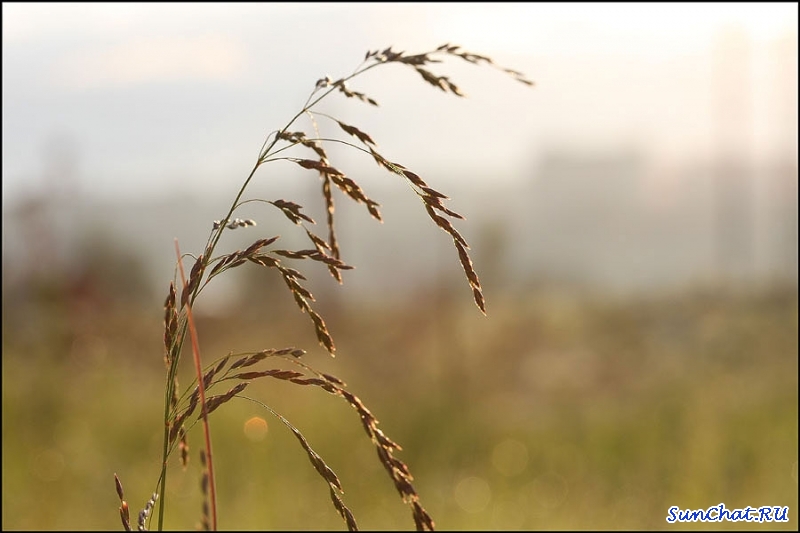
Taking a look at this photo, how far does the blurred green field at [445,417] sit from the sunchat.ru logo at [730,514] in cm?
7

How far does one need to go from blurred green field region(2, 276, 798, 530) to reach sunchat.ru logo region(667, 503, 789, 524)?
7 cm

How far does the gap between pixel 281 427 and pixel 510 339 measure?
3345 millimetres

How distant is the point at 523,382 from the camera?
613 centimetres

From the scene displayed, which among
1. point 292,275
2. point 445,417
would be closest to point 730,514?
point 445,417

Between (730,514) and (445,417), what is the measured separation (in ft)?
6.06

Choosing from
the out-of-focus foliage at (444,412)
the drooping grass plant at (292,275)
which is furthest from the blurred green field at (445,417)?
the drooping grass plant at (292,275)

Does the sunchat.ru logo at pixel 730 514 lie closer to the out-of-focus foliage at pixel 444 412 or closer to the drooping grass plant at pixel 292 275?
the out-of-focus foliage at pixel 444 412

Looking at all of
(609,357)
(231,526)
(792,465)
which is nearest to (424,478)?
(231,526)

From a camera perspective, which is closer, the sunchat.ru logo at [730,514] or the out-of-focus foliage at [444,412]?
the sunchat.ru logo at [730,514]

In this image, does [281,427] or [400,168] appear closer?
[400,168]

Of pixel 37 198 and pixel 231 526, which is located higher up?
pixel 37 198

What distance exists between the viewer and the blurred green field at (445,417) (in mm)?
3098

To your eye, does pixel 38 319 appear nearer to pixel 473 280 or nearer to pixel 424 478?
pixel 424 478

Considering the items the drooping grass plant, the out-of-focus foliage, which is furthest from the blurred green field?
the drooping grass plant
